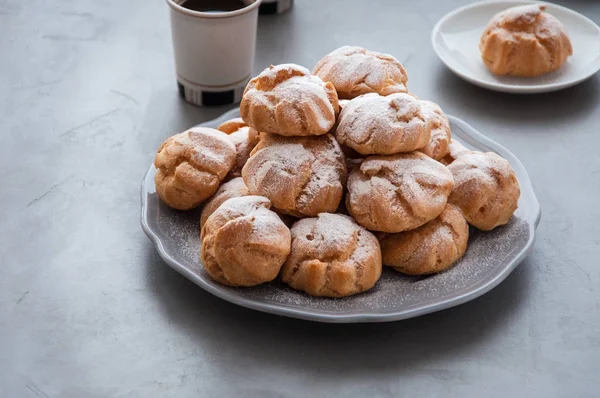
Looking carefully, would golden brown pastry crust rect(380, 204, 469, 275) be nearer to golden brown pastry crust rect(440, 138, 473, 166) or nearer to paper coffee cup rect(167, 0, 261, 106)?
golden brown pastry crust rect(440, 138, 473, 166)

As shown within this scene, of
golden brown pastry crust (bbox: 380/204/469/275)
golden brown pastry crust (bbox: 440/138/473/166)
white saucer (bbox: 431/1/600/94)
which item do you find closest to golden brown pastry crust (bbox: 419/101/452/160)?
golden brown pastry crust (bbox: 440/138/473/166)

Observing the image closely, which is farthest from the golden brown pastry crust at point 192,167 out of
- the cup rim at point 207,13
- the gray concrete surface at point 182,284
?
the cup rim at point 207,13

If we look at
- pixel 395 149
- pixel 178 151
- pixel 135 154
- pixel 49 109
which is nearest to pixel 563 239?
pixel 395 149

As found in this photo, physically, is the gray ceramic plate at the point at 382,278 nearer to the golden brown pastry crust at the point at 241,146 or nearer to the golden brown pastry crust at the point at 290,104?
the golden brown pastry crust at the point at 241,146

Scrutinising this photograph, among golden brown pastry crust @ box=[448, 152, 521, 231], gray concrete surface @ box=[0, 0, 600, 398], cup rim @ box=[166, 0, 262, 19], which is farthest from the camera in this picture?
cup rim @ box=[166, 0, 262, 19]

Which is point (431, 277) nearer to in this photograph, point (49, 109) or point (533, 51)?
point (533, 51)
